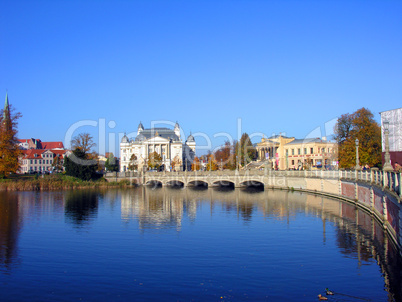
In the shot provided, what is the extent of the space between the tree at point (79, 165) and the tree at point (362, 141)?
54029 millimetres

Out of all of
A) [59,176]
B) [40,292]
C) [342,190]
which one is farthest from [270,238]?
[59,176]

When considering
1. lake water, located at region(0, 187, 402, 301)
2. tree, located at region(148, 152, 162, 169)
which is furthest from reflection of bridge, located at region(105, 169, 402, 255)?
tree, located at region(148, 152, 162, 169)

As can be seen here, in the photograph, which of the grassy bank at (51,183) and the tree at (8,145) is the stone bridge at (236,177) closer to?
the grassy bank at (51,183)

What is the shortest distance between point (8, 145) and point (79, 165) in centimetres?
1622

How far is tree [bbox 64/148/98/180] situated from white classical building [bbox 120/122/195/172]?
57223mm

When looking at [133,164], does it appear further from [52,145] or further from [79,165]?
Answer: [52,145]

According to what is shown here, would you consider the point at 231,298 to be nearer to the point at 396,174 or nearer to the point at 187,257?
the point at 187,257

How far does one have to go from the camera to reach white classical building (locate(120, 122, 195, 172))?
16262cm

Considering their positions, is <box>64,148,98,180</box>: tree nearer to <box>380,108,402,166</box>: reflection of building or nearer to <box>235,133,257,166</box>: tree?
<box>235,133,257,166</box>: tree

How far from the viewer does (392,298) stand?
53.5ft

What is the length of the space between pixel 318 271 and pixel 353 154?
47.3 meters

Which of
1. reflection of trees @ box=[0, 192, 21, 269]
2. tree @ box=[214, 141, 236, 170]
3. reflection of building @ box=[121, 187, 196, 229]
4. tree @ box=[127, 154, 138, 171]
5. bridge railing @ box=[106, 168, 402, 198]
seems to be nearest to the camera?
bridge railing @ box=[106, 168, 402, 198]

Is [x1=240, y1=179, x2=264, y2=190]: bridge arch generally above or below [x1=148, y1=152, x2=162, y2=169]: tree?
below

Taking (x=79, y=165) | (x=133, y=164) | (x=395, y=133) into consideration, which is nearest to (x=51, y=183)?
(x=79, y=165)
